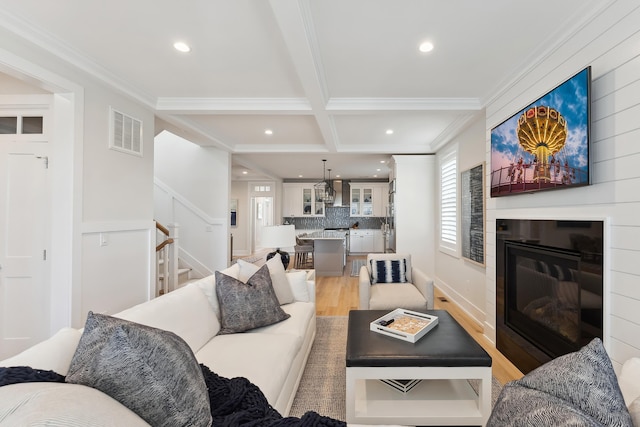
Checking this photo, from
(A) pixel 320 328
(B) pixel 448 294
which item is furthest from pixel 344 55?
(B) pixel 448 294

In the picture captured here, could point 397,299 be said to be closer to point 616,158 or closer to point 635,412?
point 616,158

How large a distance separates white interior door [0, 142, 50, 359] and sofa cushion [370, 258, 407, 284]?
3.31 meters

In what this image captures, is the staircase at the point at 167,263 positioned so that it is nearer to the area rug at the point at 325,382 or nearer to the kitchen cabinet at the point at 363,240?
the area rug at the point at 325,382

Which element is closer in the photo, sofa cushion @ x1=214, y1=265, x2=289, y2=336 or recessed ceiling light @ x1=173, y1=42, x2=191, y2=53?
sofa cushion @ x1=214, y1=265, x2=289, y2=336

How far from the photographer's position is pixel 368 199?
959 centimetres

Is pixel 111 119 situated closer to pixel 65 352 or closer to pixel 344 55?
pixel 344 55

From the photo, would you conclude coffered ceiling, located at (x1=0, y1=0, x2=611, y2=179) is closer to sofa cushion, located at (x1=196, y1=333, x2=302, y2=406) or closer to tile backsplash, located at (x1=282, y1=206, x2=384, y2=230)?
sofa cushion, located at (x1=196, y1=333, x2=302, y2=406)

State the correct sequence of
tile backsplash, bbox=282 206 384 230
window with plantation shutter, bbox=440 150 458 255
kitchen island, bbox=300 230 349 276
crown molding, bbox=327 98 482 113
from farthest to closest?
1. tile backsplash, bbox=282 206 384 230
2. kitchen island, bbox=300 230 349 276
3. window with plantation shutter, bbox=440 150 458 255
4. crown molding, bbox=327 98 482 113

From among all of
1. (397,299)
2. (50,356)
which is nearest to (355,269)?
(397,299)

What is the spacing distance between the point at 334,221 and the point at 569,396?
9.19 m

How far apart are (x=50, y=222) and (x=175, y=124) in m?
1.82

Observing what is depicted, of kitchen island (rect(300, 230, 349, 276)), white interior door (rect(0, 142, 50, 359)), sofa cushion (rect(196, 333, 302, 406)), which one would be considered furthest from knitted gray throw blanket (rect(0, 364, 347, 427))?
kitchen island (rect(300, 230, 349, 276))

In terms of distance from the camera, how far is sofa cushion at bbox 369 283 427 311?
3.00 metres

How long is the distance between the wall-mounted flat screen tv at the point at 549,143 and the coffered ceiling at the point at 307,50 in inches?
16.6
